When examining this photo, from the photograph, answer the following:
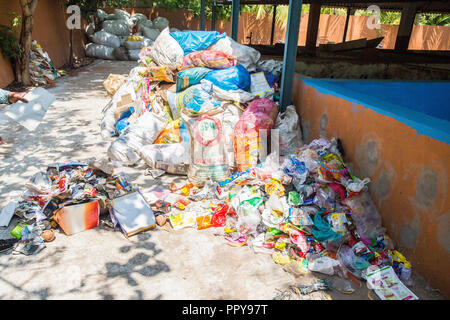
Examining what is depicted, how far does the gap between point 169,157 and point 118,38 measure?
1041cm

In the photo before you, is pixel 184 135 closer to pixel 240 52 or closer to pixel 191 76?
pixel 191 76

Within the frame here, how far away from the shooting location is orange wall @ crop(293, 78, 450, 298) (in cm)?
202

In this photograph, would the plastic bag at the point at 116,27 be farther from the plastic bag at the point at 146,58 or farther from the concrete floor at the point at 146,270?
the concrete floor at the point at 146,270

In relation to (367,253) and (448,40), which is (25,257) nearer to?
(367,253)

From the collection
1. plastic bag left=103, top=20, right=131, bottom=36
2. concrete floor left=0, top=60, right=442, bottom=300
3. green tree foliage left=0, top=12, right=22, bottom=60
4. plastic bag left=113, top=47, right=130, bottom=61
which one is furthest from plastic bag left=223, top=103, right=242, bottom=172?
plastic bag left=103, top=20, right=131, bottom=36

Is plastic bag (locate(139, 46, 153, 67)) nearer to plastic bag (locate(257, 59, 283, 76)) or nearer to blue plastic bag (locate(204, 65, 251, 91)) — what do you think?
blue plastic bag (locate(204, 65, 251, 91))

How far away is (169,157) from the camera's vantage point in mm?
3527

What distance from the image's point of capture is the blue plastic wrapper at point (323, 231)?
2393mm

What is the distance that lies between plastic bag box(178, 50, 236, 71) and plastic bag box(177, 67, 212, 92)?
0.11 m

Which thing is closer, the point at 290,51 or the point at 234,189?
the point at 234,189

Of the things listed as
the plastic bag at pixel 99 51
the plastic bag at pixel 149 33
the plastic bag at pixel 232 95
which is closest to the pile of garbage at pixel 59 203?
the plastic bag at pixel 232 95

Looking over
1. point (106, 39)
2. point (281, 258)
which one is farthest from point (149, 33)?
point (281, 258)

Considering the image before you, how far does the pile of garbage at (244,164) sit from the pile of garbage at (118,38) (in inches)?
298
